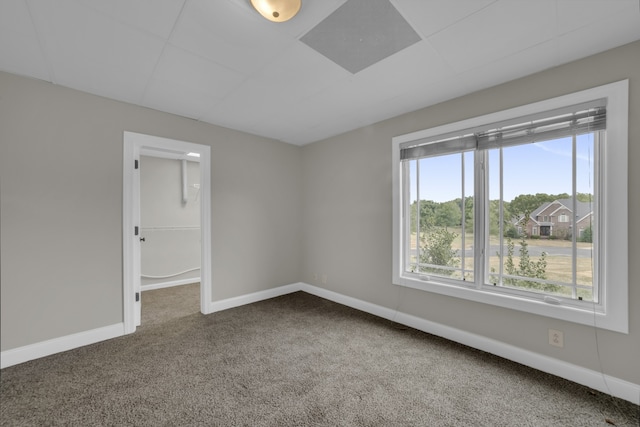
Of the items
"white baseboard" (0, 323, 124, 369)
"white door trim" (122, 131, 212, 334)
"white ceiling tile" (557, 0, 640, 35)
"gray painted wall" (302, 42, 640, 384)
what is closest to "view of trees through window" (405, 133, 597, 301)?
"gray painted wall" (302, 42, 640, 384)

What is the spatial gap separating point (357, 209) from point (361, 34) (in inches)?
82.4

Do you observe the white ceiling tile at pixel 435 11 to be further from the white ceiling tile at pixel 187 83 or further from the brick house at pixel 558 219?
the brick house at pixel 558 219

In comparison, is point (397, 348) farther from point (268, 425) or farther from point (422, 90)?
point (422, 90)

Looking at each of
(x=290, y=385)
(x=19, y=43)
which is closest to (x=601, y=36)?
(x=290, y=385)

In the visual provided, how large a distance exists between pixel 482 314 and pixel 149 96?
3.74m

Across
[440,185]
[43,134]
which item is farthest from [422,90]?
[43,134]

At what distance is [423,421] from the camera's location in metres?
1.55

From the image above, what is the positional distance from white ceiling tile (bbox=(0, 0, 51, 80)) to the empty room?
0.04 ft

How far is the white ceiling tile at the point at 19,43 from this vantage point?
1.45 metres

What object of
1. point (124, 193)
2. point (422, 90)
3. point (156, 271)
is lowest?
point (156, 271)

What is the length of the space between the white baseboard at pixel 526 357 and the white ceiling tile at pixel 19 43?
3702 mm

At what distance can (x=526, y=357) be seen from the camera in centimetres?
208

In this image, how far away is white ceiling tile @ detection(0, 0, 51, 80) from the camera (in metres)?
1.45

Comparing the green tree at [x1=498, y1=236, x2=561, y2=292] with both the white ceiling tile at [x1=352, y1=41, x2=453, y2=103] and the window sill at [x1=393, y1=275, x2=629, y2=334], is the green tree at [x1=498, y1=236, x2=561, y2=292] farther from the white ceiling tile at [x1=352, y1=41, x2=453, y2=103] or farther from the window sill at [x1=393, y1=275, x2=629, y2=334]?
the white ceiling tile at [x1=352, y1=41, x2=453, y2=103]
